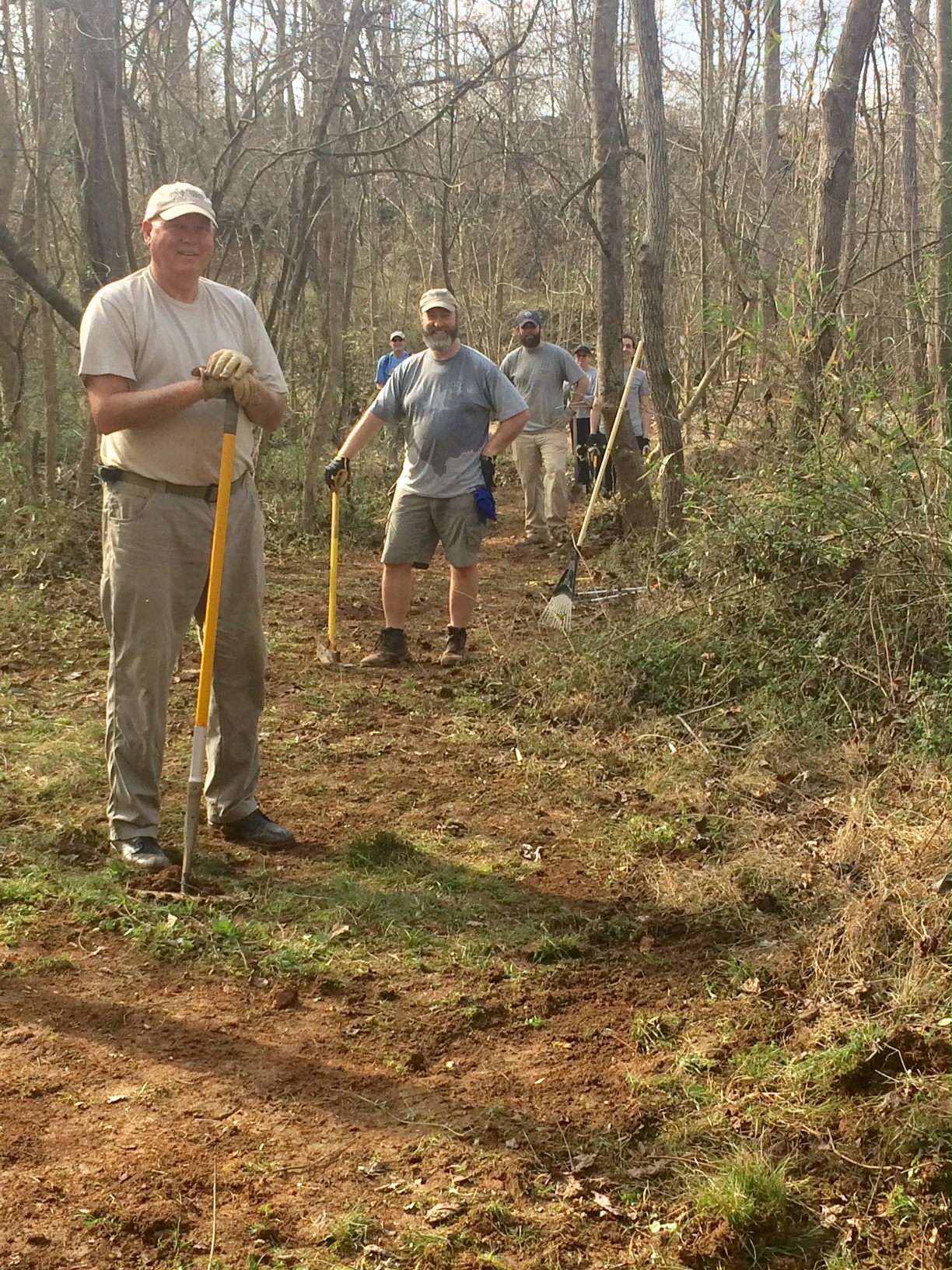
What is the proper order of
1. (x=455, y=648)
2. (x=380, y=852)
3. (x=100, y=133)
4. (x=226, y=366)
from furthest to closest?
(x=100, y=133), (x=455, y=648), (x=380, y=852), (x=226, y=366)

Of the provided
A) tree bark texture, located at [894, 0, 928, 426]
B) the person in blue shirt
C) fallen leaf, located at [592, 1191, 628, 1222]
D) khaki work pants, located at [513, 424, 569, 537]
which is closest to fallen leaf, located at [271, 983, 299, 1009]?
fallen leaf, located at [592, 1191, 628, 1222]

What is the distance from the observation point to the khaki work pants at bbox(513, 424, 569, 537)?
10.8m

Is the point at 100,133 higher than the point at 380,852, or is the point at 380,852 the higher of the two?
the point at 100,133

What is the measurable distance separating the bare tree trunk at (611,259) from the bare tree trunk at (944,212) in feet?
8.16

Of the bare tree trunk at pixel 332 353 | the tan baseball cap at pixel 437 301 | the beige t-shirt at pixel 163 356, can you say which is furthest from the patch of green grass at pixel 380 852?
the bare tree trunk at pixel 332 353

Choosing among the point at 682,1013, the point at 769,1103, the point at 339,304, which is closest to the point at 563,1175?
the point at 769,1103

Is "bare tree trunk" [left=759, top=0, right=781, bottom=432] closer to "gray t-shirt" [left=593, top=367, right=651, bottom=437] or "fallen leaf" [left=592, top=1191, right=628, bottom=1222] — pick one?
"gray t-shirt" [left=593, top=367, right=651, bottom=437]

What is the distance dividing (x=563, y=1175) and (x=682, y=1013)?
0.81 meters

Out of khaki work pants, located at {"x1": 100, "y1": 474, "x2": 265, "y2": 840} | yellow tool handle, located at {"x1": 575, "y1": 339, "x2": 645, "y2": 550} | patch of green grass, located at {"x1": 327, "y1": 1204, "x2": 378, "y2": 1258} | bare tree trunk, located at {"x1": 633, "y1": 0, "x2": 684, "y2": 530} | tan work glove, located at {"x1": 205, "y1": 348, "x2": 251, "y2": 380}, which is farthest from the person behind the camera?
bare tree trunk, located at {"x1": 633, "y1": 0, "x2": 684, "y2": 530}

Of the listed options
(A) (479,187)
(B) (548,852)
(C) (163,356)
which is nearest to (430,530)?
(B) (548,852)

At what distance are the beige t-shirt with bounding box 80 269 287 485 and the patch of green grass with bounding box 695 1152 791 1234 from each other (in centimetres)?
280

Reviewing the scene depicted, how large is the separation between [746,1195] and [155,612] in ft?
8.73

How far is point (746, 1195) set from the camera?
2508mm

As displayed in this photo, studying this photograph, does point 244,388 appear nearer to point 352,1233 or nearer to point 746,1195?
point 352,1233
